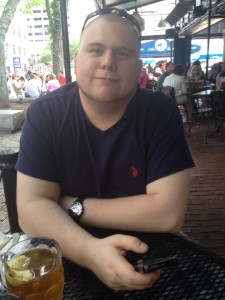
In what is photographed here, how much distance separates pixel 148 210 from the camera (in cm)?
114

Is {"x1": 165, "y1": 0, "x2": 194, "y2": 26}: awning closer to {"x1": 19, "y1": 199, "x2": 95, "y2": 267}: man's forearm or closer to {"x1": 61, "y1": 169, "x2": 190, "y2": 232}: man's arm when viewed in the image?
{"x1": 61, "y1": 169, "x2": 190, "y2": 232}: man's arm

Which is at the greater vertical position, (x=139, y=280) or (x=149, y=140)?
(x=149, y=140)

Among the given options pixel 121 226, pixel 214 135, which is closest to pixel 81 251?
pixel 121 226

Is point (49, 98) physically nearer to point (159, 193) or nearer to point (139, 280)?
point (159, 193)

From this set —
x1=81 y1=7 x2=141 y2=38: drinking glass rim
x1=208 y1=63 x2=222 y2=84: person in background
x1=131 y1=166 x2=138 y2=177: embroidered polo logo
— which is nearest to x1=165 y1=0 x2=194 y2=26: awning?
x1=208 y1=63 x2=222 y2=84: person in background

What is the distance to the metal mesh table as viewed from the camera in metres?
0.88

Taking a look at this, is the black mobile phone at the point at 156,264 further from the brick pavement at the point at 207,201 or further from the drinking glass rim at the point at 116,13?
the brick pavement at the point at 207,201

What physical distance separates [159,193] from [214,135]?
19.1ft

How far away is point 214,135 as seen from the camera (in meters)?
6.64

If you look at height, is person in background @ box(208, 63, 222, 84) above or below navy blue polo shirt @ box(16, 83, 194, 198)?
above

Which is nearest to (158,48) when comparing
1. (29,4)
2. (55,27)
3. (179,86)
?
(55,27)

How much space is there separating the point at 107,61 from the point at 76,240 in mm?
676

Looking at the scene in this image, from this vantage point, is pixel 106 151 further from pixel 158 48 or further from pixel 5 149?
pixel 158 48

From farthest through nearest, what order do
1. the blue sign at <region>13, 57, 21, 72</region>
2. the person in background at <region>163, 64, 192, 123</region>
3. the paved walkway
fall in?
the blue sign at <region>13, 57, 21, 72</region> → the person in background at <region>163, 64, 192, 123</region> → the paved walkway
